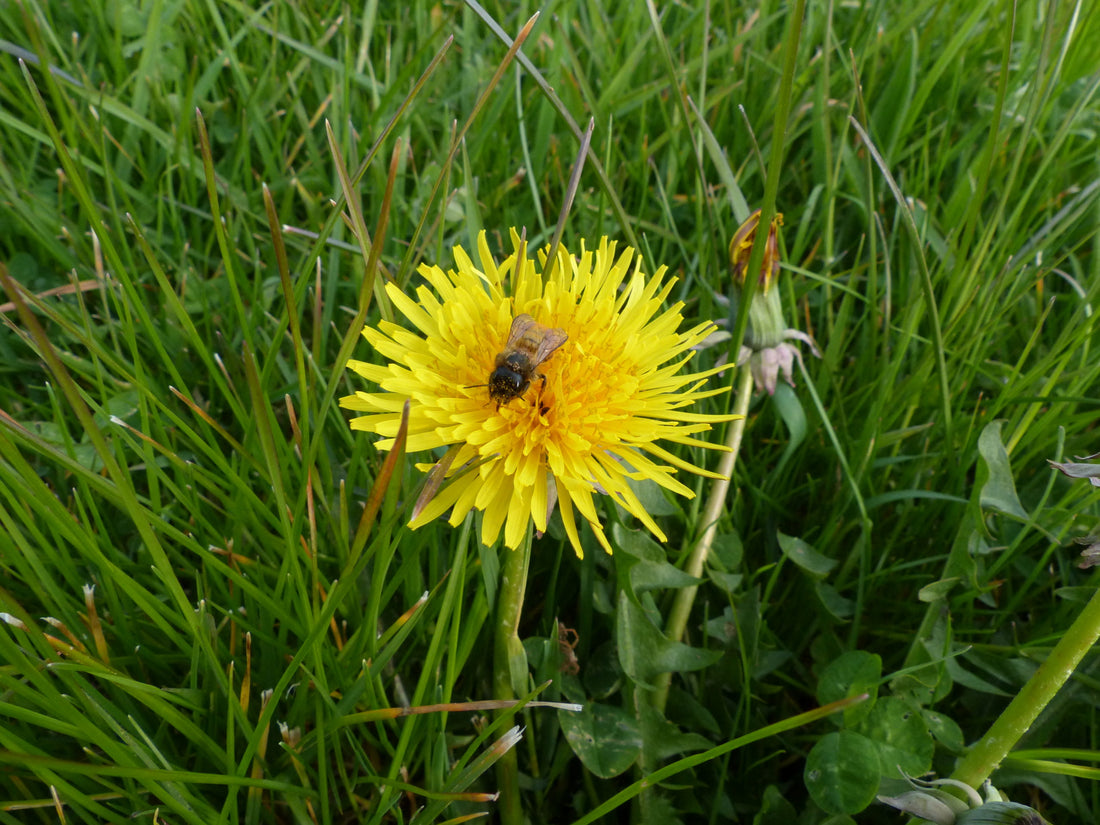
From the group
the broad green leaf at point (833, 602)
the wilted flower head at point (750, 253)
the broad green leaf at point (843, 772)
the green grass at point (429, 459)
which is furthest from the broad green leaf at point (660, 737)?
the wilted flower head at point (750, 253)

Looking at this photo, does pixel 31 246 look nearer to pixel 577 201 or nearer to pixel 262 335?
pixel 262 335

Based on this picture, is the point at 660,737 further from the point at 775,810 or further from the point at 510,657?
the point at 510,657

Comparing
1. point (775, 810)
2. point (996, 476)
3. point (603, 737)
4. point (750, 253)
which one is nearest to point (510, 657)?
point (603, 737)

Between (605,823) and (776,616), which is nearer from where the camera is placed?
(605,823)

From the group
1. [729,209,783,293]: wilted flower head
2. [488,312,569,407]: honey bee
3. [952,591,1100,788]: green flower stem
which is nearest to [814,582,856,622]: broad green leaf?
[952,591,1100,788]: green flower stem

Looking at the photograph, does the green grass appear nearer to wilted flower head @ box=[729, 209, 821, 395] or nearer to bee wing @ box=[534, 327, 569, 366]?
wilted flower head @ box=[729, 209, 821, 395]

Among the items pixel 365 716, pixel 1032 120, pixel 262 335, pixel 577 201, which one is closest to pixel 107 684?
pixel 365 716

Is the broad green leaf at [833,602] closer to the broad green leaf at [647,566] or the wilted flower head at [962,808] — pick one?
the broad green leaf at [647,566]
